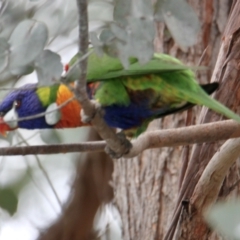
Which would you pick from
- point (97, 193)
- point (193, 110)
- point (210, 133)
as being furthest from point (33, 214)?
point (210, 133)

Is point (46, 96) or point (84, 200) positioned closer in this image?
point (46, 96)

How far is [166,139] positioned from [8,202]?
2.51 ft

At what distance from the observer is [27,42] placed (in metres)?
0.76

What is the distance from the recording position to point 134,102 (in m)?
1.41

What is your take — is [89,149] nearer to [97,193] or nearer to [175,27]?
[175,27]

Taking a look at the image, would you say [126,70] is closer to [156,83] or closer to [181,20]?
[156,83]

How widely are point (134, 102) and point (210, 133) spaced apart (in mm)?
227

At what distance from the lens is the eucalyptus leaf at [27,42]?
2.47 ft

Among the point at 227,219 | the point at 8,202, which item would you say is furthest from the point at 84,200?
the point at 227,219

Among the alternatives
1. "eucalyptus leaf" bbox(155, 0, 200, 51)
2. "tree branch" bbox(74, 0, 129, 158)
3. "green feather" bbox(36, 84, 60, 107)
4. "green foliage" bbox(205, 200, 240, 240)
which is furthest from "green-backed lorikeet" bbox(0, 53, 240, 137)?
"green foliage" bbox(205, 200, 240, 240)

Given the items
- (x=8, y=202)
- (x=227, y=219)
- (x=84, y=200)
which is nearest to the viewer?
(x=227, y=219)

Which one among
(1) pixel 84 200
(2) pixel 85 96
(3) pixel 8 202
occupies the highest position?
(2) pixel 85 96

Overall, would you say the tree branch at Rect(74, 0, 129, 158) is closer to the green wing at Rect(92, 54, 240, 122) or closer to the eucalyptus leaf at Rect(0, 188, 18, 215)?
the green wing at Rect(92, 54, 240, 122)

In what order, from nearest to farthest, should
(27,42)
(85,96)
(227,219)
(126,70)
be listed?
(227,219) < (27,42) < (85,96) < (126,70)
